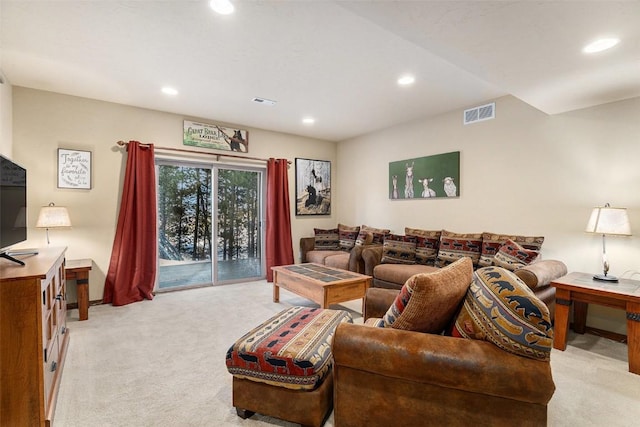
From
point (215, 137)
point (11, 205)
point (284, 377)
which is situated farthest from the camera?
point (215, 137)

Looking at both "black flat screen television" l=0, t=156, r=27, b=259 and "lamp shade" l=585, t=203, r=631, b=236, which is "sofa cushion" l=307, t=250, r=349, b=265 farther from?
"black flat screen television" l=0, t=156, r=27, b=259

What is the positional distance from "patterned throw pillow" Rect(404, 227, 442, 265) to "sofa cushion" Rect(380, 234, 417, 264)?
7 centimetres

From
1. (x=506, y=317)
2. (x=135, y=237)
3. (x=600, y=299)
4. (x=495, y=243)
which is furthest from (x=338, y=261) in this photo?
(x=506, y=317)

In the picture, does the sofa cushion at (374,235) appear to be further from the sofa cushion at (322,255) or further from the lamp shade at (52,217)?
the lamp shade at (52,217)

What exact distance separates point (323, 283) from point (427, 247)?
5.63 ft

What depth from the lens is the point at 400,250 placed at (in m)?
4.21

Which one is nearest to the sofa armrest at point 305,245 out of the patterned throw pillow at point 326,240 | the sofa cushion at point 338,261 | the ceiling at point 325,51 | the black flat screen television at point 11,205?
the patterned throw pillow at point 326,240

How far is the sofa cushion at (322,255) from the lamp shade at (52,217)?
3.33 metres

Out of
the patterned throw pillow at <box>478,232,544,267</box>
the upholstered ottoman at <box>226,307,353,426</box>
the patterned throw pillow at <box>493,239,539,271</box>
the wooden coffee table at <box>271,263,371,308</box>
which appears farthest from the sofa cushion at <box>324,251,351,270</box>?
the upholstered ottoman at <box>226,307,353,426</box>

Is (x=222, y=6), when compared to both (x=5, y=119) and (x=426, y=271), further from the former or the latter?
(x=426, y=271)

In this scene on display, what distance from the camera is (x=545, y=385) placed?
1.19 m

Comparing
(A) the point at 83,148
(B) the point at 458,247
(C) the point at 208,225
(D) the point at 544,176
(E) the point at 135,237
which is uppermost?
(A) the point at 83,148

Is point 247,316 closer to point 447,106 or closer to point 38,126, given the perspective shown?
point 38,126

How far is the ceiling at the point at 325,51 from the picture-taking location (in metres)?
1.79
